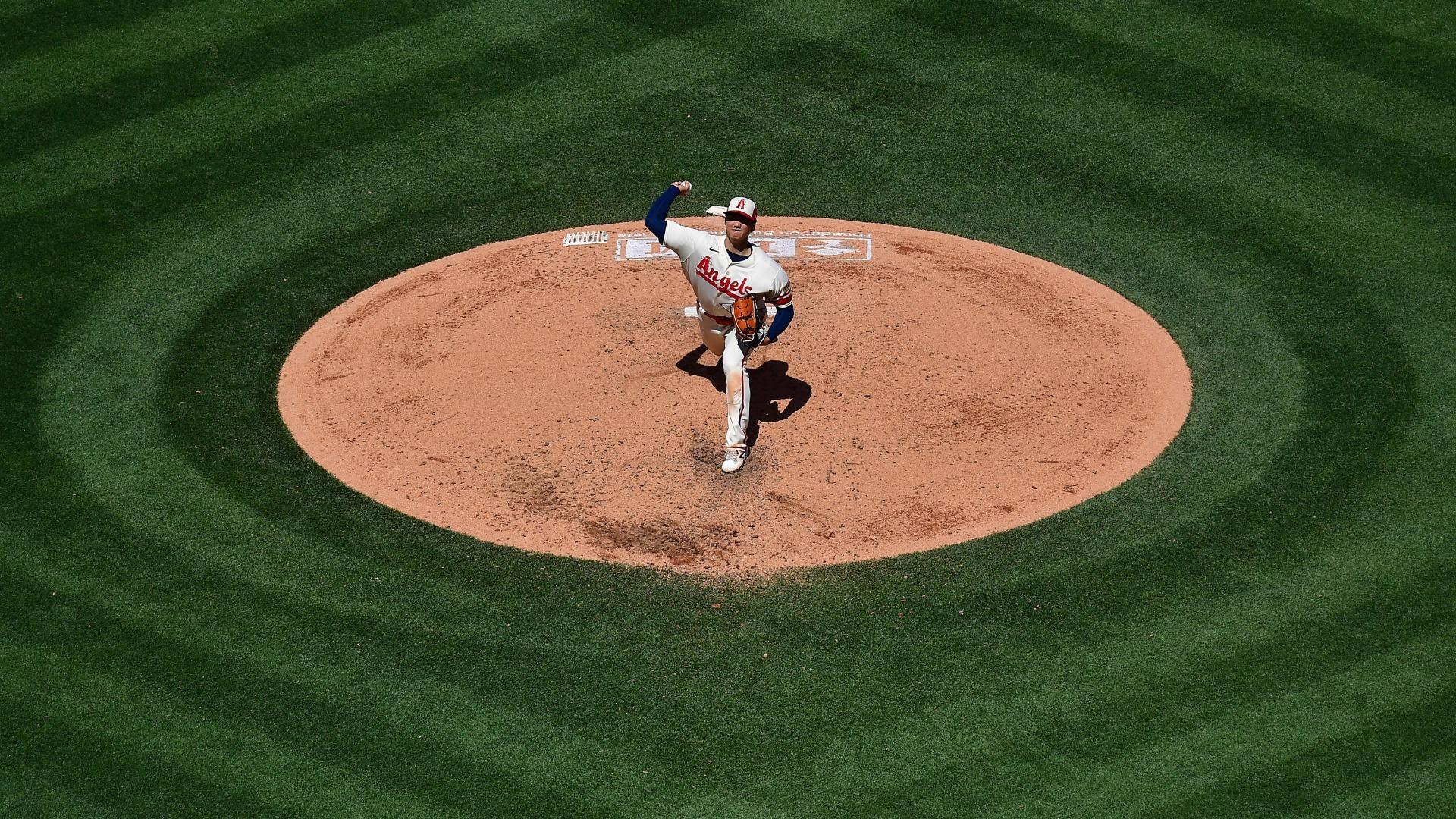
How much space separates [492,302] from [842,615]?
5.68 m

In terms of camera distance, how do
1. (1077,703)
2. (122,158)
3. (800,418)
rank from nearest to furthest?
(1077,703)
(800,418)
(122,158)

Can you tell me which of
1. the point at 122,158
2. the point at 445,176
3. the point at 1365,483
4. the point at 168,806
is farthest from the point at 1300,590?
the point at 122,158

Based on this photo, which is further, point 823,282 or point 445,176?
point 445,176

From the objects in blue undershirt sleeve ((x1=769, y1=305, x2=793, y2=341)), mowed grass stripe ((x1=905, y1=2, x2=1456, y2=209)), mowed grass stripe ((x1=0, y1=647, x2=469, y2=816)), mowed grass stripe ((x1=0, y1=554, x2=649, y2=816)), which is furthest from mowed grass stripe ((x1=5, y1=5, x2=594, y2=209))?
mowed grass stripe ((x1=0, y1=647, x2=469, y2=816))

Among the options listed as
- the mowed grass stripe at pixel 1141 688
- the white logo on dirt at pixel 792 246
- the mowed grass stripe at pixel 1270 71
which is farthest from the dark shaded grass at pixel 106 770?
the mowed grass stripe at pixel 1270 71

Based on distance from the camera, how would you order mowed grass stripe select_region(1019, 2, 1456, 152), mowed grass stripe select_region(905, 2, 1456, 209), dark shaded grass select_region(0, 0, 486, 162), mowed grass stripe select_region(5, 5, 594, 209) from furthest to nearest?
dark shaded grass select_region(0, 0, 486, 162)
mowed grass stripe select_region(1019, 2, 1456, 152)
mowed grass stripe select_region(5, 5, 594, 209)
mowed grass stripe select_region(905, 2, 1456, 209)

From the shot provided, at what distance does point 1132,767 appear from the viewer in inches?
369

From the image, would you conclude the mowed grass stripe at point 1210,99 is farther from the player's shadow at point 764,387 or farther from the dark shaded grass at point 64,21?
the dark shaded grass at point 64,21

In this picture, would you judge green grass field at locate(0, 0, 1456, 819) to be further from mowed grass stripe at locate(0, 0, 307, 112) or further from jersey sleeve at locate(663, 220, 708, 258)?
jersey sleeve at locate(663, 220, 708, 258)

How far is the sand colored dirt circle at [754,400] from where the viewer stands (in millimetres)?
12055

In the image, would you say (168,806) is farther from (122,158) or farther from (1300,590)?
(122,158)

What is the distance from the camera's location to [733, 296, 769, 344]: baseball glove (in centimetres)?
1226

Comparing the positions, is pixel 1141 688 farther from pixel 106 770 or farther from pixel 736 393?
pixel 106 770

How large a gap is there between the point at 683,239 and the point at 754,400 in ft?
5.38
